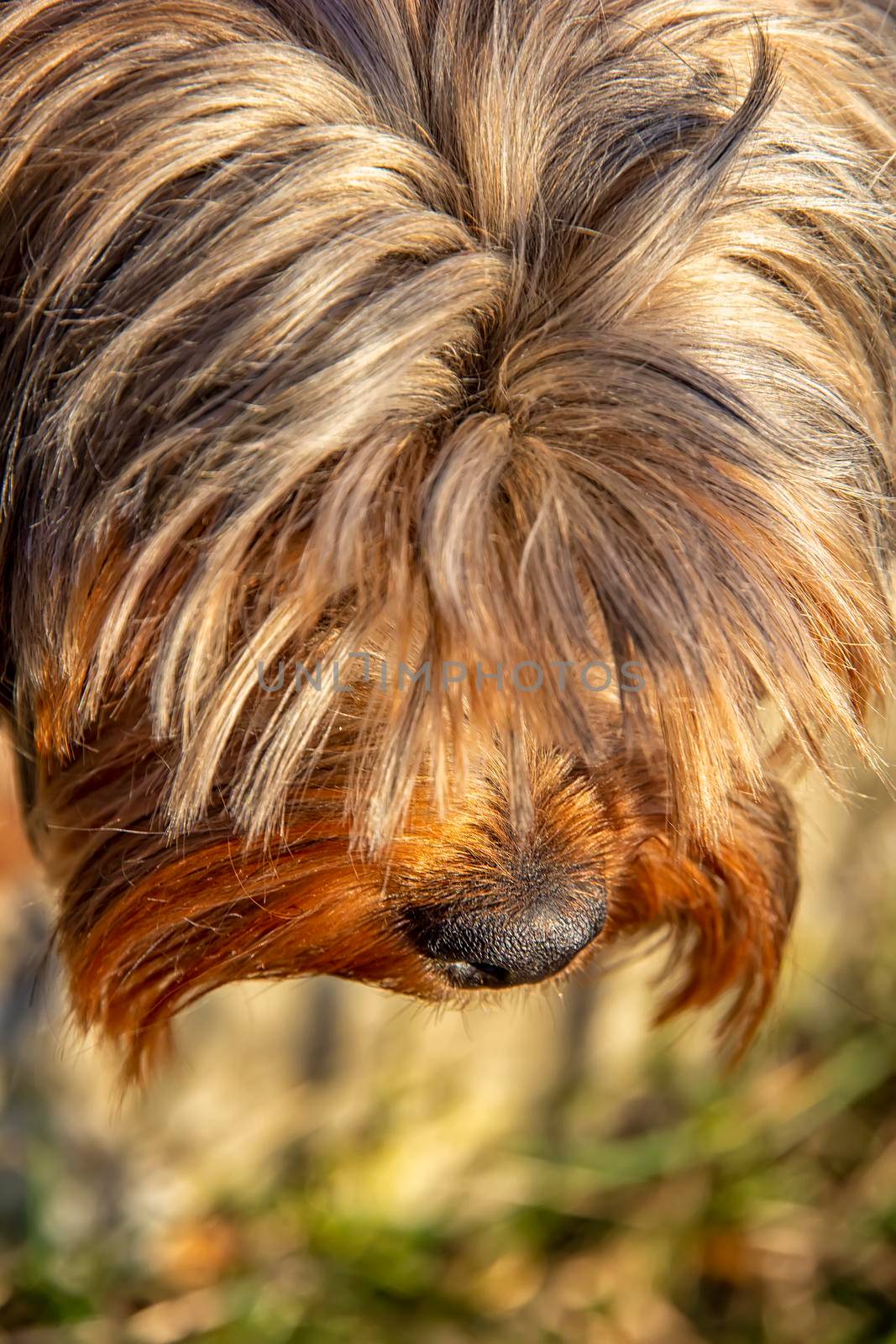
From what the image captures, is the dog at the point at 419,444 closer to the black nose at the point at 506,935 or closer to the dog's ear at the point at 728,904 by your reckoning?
the black nose at the point at 506,935

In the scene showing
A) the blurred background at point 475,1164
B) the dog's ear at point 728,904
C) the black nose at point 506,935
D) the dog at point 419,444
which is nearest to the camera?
the dog at point 419,444

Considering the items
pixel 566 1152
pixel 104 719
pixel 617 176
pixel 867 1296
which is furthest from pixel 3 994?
pixel 617 176

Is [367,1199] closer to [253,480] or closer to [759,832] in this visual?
[759,832]

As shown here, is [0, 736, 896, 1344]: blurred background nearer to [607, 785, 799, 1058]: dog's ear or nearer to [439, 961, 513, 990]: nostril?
[607, 785, 799, 1058]: dog's ear

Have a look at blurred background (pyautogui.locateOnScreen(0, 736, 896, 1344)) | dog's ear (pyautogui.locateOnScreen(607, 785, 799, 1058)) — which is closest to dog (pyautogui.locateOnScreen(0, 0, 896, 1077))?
dog's ear (pyautogui.locateOnScreen(607, 785, 799, 1058))

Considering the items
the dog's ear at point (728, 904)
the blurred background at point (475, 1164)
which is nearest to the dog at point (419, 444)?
the dog's ear at point (728, 904)

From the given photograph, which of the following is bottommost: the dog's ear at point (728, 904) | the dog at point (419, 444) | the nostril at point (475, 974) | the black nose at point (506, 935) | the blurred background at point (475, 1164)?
the blurred background at point (475, 1164)
